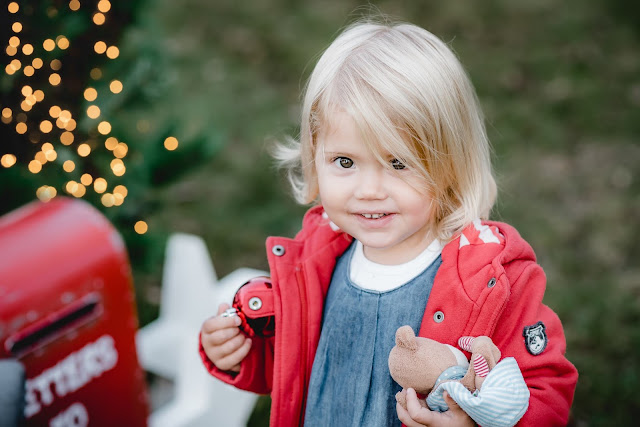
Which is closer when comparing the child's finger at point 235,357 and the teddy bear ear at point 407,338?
the teddy bear ear at point 407,338

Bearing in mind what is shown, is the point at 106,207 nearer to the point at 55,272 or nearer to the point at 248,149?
the point at 55,272

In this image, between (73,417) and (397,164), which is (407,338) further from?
(73,417)

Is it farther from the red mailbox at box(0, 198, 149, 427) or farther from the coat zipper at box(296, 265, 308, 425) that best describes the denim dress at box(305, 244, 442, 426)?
the red mailbox at box(0, 198, 149, 427)

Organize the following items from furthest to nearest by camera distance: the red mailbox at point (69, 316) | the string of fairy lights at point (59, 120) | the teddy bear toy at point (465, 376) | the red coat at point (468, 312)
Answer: the string of fairy lights at point (59, 120) → the red mailbox at point (69, 316) → the red coat at point (468, 312) → the teddy bear toy at point (465, 376)

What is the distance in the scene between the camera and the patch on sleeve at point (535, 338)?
4.25ft

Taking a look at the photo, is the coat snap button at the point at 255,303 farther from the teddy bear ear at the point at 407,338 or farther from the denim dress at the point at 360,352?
the teddy bear ear at the point at 407,338

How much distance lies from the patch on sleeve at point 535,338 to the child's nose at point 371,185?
1.39ft

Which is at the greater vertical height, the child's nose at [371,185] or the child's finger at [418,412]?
the child's nose at [371,185]

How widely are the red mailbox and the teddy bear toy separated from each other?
1061mm

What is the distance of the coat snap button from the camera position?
1504 mm

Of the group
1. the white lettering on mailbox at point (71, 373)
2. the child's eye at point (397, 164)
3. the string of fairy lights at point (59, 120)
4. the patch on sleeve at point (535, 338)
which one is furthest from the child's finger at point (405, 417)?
the string of fairy lights at point (59, 120)

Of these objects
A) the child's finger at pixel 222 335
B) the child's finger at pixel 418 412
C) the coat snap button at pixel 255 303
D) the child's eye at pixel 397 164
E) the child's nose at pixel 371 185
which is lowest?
the child's finger at pixel 418 412

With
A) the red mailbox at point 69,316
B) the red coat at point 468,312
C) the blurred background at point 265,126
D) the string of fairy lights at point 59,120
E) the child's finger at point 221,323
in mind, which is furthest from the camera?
the blurred background at point 265,126

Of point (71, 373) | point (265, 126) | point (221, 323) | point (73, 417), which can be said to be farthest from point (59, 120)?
point (265, 126)
